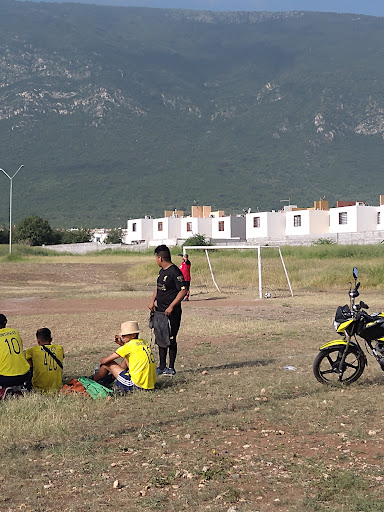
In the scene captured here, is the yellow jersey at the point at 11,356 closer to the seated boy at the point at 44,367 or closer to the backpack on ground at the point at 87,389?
the seated boy at the point at 44,367

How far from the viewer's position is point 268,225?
97.4 meters

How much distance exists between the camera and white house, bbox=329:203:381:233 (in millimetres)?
89750

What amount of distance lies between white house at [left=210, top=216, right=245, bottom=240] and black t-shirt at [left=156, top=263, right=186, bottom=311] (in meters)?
93.8

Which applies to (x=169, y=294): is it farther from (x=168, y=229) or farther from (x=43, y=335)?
(x=168, y=229)

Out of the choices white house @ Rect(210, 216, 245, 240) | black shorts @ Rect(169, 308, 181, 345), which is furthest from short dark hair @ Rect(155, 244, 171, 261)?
white house @ Rect(210, 216, 245, 240)

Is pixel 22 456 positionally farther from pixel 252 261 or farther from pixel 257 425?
pixel 252 261

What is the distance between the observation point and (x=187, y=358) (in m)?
13.1

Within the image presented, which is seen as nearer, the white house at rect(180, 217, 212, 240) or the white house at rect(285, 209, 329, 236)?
the white house at rect(285, 209, 329, 236)

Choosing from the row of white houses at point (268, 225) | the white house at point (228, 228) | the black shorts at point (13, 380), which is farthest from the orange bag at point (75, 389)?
the white house at point (228, 228)

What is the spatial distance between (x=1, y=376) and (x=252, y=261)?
128 feet

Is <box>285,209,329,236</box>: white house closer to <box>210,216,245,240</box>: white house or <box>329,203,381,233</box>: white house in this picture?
<box>329,203,381,233</box>: white house

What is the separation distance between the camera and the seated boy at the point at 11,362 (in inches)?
359

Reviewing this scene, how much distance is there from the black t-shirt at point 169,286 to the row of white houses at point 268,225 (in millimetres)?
78093

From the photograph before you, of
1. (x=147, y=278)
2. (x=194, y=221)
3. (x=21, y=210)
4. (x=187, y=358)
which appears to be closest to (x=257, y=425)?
(x=187, y=358)
